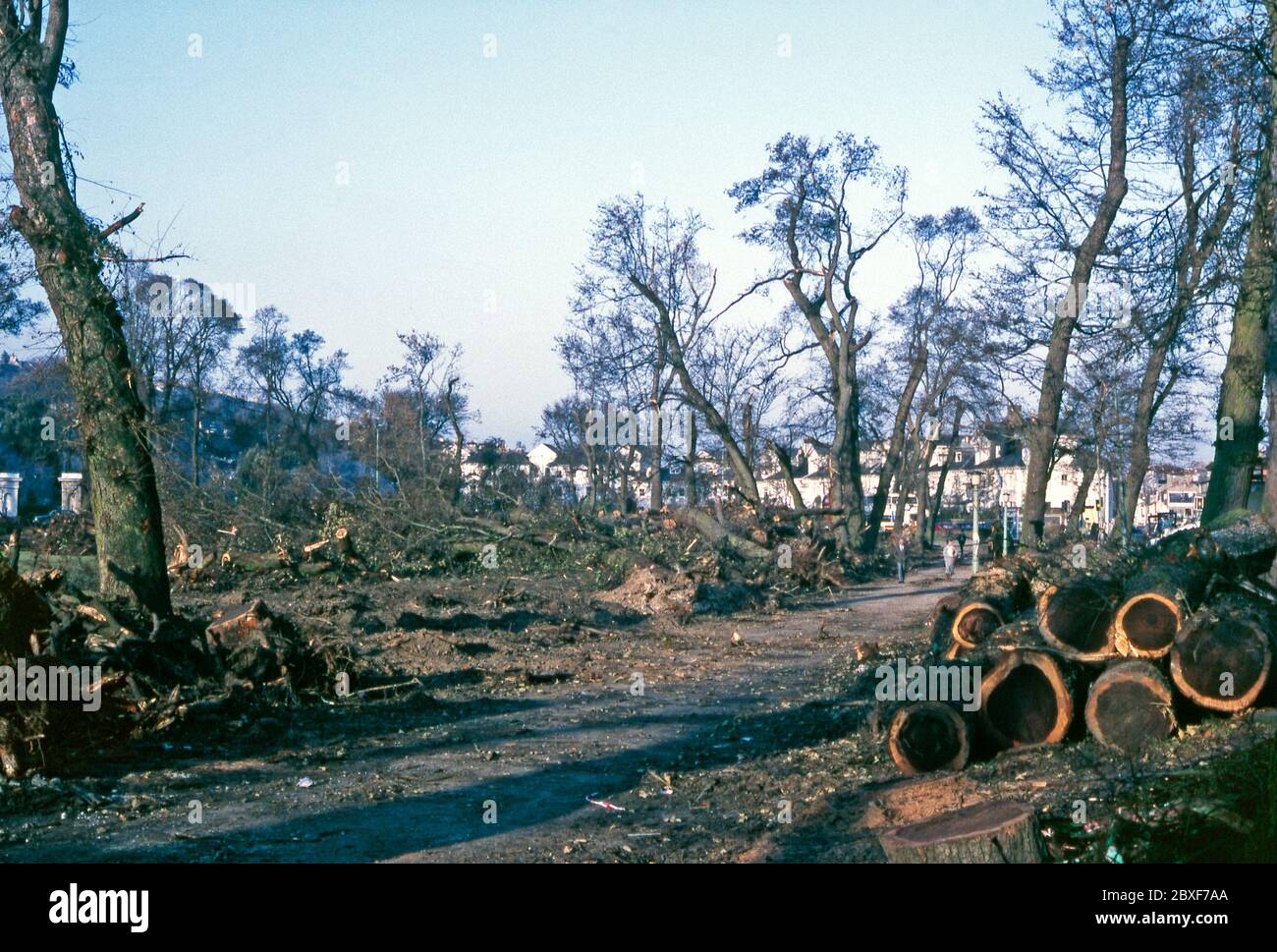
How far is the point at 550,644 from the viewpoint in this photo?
563 inches

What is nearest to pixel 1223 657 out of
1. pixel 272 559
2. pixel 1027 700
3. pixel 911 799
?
pixel 1027 700

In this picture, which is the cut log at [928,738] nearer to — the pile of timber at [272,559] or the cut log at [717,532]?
the pile of timber at [272,559]

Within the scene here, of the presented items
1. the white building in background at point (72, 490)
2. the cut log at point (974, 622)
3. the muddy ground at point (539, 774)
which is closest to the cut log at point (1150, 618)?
the muddy ground at point (539, 774)

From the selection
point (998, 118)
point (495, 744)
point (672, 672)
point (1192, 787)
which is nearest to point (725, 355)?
point (998, 118)

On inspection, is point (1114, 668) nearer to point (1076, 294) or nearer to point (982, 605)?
point (982, 605)

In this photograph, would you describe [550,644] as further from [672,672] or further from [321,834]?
[321,834]

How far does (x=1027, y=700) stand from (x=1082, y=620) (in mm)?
878

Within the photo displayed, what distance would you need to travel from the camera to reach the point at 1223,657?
6742 millimetres

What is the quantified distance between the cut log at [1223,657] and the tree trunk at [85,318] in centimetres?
826

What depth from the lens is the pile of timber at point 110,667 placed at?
23.8ft
